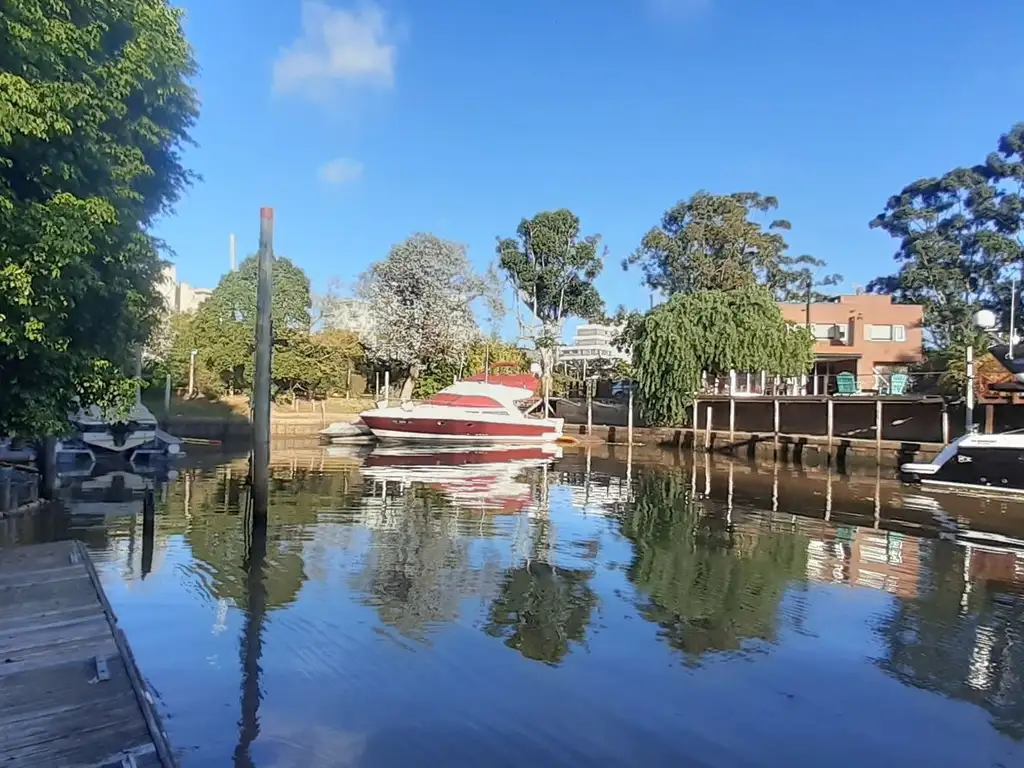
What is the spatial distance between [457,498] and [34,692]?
13.0 metres

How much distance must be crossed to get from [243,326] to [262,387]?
3059cm

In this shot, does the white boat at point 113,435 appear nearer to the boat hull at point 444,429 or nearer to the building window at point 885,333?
the boat hull at point 444,429

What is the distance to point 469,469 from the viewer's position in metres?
24.9

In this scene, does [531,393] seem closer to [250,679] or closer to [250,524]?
[250,524]

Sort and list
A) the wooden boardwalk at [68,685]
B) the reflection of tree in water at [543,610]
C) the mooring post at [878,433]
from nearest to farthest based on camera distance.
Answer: the wooden boardwalk at [68,685] < the reflection of tree in water at [543,610] < the mooring post at [878,433]

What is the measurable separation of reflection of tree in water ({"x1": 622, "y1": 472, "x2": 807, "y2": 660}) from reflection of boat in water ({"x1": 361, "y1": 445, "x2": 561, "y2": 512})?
347cm

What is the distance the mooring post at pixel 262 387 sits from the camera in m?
11.5

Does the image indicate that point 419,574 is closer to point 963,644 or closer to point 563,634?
point 563,634

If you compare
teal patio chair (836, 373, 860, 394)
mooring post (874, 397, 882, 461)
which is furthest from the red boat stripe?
mooring post (874, 397, 882, 461)

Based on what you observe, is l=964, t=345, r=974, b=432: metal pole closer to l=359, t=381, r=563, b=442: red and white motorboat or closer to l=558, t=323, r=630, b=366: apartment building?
l=359, t=381, r=563, b=442: red and white motorboat

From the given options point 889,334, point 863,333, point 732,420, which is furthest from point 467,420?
point 889,334

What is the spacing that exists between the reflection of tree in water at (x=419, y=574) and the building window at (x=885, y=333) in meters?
39.1

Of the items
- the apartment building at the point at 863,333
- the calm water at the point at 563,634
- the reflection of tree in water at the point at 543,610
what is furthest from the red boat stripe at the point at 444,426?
the reflection of tree in water at the point at 543,610

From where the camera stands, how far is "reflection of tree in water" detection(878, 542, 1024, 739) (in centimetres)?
650
